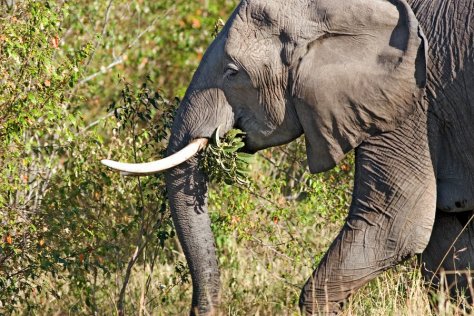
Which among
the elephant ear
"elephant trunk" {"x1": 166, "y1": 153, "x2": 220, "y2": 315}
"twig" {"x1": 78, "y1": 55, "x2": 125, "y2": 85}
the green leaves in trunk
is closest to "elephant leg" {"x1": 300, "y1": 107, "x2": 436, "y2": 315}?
the elephant ear

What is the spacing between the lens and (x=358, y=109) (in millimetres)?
7082

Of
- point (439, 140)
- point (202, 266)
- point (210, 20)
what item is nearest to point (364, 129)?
point (439, 140)

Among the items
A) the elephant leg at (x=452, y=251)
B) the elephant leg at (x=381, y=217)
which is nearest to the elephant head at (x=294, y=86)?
the elephant leg at (x=381, y=217)

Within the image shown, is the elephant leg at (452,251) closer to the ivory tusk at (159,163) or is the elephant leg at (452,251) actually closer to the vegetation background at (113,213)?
the vegetation background at (113,213)

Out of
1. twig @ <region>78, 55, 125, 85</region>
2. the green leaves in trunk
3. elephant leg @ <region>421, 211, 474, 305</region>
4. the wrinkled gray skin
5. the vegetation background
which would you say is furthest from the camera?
twig @ <region>78, 55, 125, 85</region>

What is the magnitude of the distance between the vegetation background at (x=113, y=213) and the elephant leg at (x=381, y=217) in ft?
0.65

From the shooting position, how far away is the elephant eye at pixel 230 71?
7.17 meters

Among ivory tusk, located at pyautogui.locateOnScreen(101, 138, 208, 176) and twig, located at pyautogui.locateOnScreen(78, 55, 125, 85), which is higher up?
twig, located at pyautogui.locateOnScreen(78, 55, 125, 85)

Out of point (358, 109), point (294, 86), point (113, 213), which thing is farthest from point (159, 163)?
point (113, 213)

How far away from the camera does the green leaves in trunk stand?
23.5ft

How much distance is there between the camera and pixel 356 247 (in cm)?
709

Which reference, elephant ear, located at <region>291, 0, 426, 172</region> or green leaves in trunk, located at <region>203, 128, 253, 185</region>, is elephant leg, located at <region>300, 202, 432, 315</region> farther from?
green leaves in trunk, located at <region>203, 128, 253, 185</region>

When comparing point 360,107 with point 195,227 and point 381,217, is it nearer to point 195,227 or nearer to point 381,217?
point 381,217

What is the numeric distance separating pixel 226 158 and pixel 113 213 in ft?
6.69
